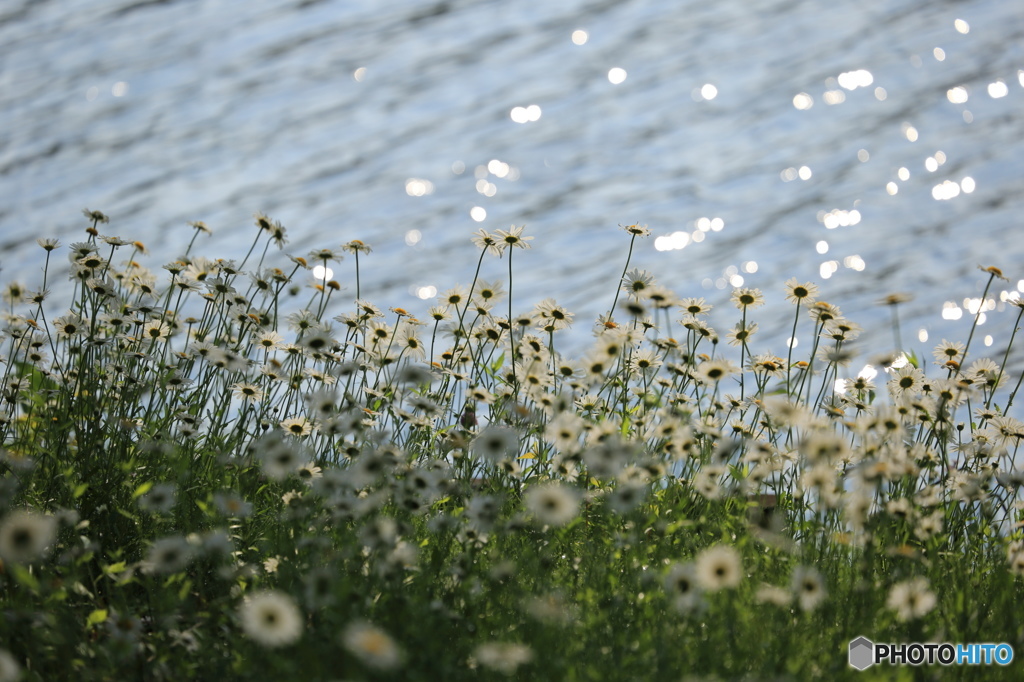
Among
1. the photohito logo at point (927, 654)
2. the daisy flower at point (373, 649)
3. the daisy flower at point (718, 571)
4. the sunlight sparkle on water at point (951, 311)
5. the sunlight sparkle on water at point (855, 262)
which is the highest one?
the daisy flower at point (373, 649)

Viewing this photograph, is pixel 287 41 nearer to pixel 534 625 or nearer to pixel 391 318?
pixel 391 318

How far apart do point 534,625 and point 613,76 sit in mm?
6727

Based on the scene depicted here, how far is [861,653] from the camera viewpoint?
6.13ft

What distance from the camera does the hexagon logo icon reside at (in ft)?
6.05

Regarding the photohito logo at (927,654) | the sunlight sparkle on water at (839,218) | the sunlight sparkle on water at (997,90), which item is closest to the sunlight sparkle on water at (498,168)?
the sunlight sparkle on water at (839,218)

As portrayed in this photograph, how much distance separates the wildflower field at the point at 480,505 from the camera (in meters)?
1.74

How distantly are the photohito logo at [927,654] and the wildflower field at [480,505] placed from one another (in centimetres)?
2

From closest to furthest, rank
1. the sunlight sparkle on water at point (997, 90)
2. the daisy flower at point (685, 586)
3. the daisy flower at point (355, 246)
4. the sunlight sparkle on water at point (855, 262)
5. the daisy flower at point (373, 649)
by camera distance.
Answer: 1. the daisy flower at point (373, 649)
2. the daisy flower at point (685, 586)
3. the daisy flower at point (355, 246)
4. the sunlight sparkle on water at point (855, 262)
5. the sunlight sparkle on water at point (997, 90)

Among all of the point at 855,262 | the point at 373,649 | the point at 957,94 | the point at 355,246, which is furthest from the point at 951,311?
the point at 373,649

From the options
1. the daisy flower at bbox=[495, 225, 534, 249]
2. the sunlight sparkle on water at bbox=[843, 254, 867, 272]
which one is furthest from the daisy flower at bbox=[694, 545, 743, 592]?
the sunlight sparkle on water at bbox=[843, 254, 867, 272]

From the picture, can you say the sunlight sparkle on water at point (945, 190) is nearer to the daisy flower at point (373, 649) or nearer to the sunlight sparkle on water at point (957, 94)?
the sunlight sparkle on water at point (957, 94)

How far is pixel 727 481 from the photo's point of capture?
10.5 ft

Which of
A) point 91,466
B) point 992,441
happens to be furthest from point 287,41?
point 992,441

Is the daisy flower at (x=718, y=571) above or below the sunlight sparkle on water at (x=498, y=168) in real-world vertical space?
above
